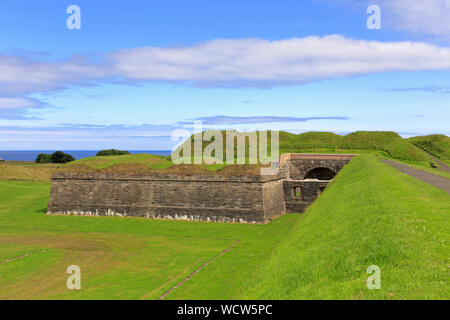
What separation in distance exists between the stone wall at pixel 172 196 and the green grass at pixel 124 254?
4.60ft

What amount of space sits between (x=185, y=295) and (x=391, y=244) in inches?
348

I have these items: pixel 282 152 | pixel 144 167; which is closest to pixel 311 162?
pixel 282 152

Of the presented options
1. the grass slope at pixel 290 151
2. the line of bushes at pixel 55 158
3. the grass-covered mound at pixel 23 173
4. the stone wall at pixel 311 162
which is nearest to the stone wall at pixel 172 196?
the grass slope at pixel 290 151

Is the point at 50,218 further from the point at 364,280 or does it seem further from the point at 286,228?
the point at 364,280

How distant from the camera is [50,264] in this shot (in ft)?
57.4

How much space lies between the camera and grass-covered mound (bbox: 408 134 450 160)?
5667 centimetres

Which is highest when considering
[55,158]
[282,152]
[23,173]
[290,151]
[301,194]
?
[55,158]

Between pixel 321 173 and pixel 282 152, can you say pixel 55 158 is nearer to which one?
pixel 282 152

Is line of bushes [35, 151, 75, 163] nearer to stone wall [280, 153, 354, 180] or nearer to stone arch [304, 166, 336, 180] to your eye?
stone wall [280, 153, 354, 180]

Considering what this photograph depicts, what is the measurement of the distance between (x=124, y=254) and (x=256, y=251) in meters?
7.44

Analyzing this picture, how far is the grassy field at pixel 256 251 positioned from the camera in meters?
6.11

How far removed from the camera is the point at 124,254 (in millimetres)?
19266
